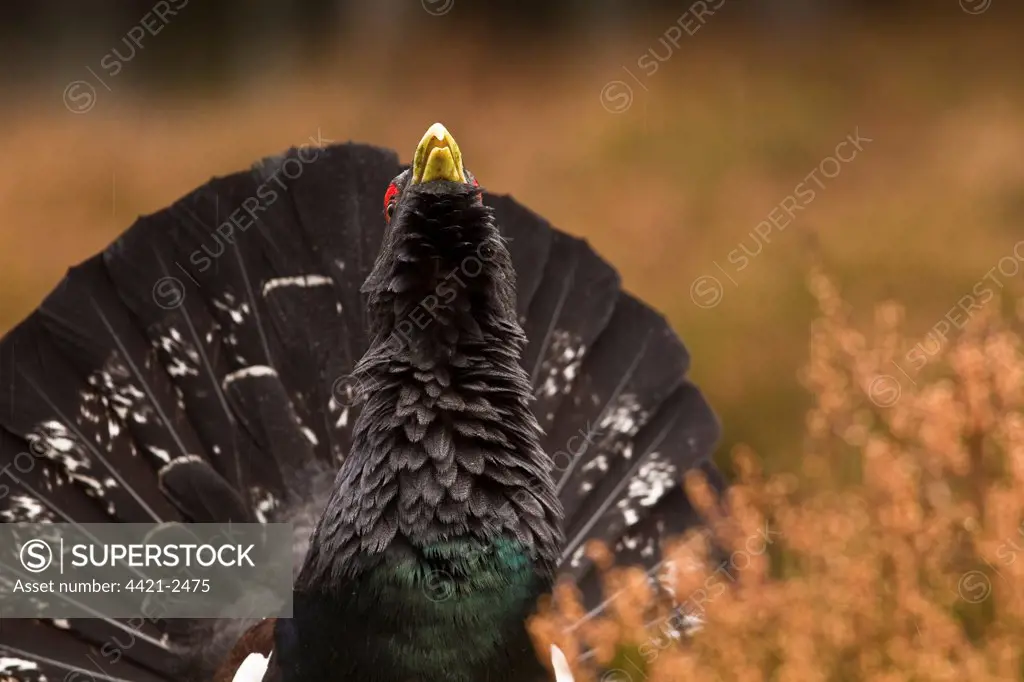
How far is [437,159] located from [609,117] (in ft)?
16.4

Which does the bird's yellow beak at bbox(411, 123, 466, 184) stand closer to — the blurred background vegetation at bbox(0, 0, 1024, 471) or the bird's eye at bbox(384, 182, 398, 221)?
the bird's eye at bbox(384, 182, 398, 221)

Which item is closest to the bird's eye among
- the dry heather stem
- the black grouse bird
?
the black grouse bird

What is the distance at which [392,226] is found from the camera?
2.82m

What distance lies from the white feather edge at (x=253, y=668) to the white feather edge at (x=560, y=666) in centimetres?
66

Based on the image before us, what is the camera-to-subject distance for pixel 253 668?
3.13m

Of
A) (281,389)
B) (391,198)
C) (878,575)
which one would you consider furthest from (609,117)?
(878,575)

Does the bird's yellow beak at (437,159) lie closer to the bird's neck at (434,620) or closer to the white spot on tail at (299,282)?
the bird's neck at (434,620)

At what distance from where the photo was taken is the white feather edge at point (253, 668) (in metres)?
3.09

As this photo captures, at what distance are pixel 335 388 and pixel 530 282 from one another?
65 centimetres

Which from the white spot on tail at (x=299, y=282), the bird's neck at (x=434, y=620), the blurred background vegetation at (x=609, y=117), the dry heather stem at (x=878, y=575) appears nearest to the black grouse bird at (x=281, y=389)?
the white spot on tail at (x=299, y=282)

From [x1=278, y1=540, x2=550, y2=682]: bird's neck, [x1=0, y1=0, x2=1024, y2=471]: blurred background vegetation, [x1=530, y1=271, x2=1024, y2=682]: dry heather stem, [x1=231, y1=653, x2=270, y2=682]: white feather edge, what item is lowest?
[x1=530, y1=271, x2=1024, y2=682]: dry heather stem

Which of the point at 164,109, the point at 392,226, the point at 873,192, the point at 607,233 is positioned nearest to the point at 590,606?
the point at 392,226

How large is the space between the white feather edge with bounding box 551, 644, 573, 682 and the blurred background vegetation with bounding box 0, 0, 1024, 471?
324 centimetres

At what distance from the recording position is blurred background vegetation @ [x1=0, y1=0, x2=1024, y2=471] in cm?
661
